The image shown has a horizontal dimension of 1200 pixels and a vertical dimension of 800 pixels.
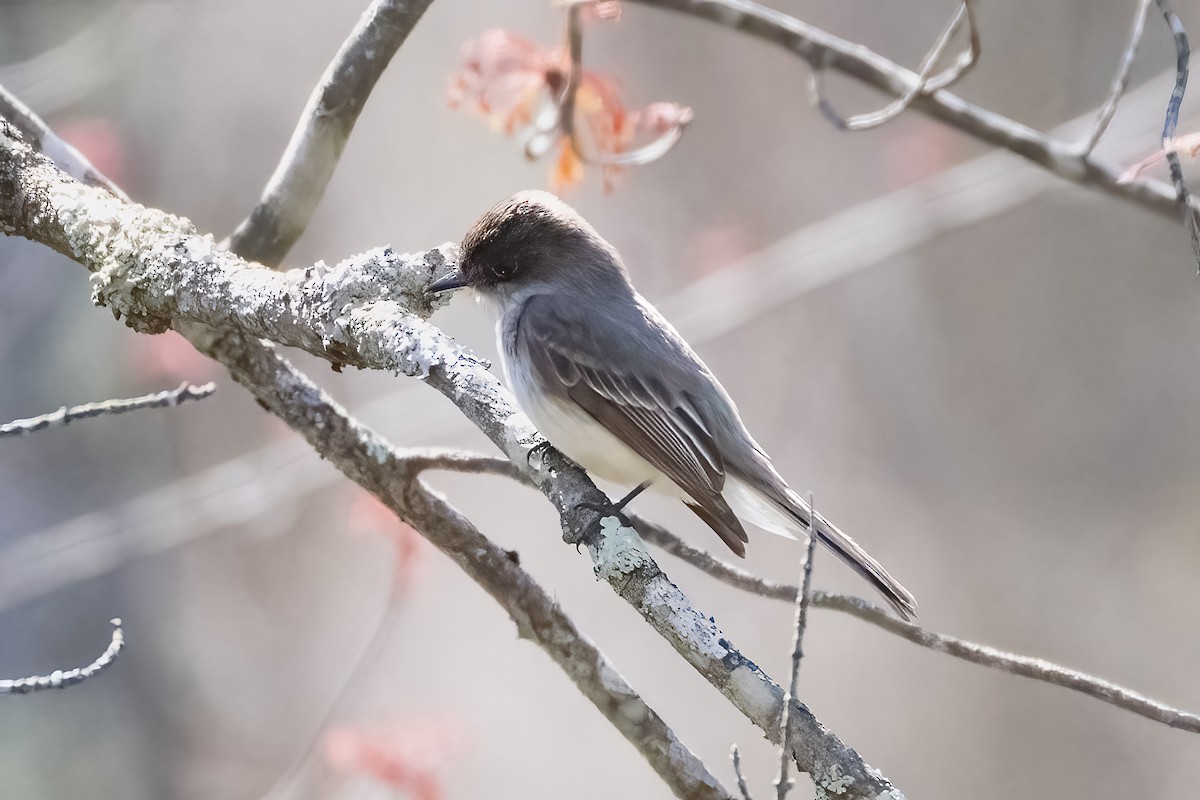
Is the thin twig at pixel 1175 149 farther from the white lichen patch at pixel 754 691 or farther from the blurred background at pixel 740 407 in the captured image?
the blurred background at pixel 740 407

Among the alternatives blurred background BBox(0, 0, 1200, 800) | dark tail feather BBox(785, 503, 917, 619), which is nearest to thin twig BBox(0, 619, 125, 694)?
dark tail feather BBox(785, 503, 917, 619)

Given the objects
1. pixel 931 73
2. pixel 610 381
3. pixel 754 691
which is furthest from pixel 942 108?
pixel 754 691

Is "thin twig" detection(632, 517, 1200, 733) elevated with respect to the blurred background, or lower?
lower

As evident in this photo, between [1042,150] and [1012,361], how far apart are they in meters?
2.75

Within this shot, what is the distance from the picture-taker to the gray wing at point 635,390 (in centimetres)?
199

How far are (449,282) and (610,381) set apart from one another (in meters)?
0.41

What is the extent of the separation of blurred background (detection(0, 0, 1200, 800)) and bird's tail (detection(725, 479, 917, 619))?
184cm

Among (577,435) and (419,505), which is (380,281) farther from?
(577,435)

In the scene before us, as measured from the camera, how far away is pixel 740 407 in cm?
469

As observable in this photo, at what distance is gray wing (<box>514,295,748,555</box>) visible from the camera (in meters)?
1.99

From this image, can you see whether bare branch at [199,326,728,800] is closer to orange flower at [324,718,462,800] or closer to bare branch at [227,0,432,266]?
bare branch at [227,0,432,266]

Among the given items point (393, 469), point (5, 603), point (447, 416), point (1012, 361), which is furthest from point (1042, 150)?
point (5, 603)

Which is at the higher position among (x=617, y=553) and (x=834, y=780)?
(x=617, y=553)

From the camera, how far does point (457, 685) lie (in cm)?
442
